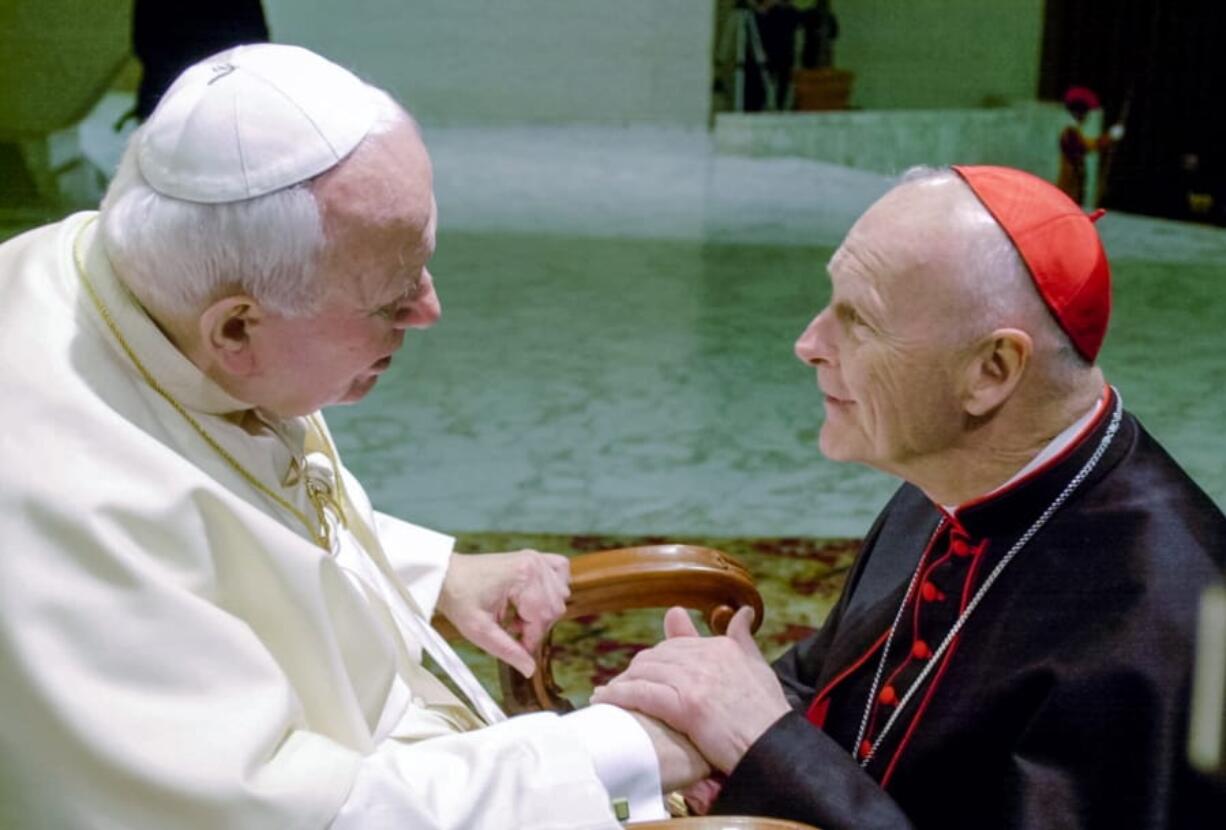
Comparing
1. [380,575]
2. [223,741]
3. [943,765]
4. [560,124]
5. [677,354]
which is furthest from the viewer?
[560,124]

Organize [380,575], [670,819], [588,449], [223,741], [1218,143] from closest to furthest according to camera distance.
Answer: [223,741] < [670,819] < [380,575] < [588,449] < [1218,143]

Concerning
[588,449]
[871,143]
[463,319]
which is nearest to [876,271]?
[588,449]

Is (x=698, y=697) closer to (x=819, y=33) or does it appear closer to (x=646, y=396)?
(x=646, y=396)

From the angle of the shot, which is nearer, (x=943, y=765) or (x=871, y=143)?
(x=943, y=765)

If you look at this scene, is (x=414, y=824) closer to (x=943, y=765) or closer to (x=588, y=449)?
(x=943, y=765)

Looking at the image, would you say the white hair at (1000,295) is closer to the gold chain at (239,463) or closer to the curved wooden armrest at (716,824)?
the curved wooden armrest at (716,824)

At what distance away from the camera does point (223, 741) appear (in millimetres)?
1523

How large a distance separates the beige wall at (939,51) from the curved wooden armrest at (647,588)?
1033cm

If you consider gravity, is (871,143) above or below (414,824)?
below

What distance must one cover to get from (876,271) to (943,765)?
658 mm

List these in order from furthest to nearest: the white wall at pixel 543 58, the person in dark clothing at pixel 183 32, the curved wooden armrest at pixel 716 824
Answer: the white wall at pixel 543 58 → the person in dark clothing at pixel 183 32 → the curved wooden armrest at pixel 716 824

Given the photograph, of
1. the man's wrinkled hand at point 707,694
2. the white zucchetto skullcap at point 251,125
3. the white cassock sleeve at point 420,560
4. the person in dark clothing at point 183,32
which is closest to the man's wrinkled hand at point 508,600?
the white cassock sleeve at point 420,560

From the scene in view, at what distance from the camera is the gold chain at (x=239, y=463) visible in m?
1.71

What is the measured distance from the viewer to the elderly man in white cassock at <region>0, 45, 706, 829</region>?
1.51m
